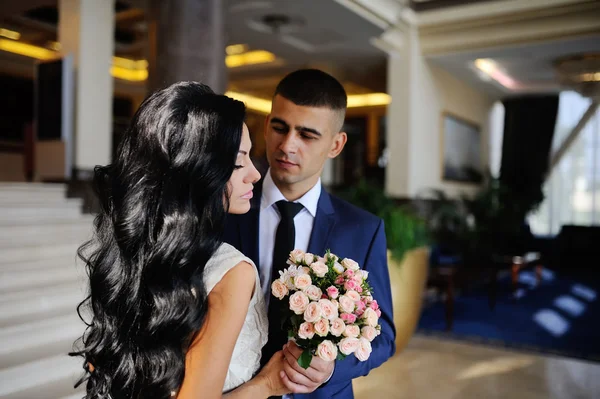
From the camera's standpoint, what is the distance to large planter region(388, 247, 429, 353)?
4.41 m

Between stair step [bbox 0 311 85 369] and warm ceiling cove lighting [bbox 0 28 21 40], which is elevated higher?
warm ceiling cove lighting [bbox 0 28 21 40]

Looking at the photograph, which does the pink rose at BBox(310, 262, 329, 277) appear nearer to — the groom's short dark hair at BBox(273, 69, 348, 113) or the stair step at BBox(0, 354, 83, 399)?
the groom's short dark hair at BBox(273, 69, 348, 113)

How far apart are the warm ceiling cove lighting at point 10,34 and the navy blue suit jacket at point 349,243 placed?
1040 centimetres

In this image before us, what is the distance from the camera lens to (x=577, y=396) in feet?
12.6

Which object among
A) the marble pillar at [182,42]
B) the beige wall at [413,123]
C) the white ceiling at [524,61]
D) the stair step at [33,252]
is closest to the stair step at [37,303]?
the stair step at [33,252]

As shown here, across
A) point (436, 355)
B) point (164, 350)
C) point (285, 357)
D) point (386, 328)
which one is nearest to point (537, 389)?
point (436, 355)

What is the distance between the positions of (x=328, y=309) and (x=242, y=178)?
13.4 inches

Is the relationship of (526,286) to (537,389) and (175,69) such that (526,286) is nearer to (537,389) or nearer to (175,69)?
(537,389)

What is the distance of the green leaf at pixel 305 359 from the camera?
1.09m

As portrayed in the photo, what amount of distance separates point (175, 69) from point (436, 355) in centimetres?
333

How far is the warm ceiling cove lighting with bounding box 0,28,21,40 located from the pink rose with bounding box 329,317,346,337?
1088cm

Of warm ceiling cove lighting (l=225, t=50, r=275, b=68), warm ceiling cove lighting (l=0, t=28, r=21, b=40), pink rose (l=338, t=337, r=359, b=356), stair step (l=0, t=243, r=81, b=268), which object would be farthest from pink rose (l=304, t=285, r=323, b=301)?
warm ceiling cove lighting (l=0, t=28, r=21, b=40)

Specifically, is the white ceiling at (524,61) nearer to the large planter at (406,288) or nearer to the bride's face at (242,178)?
the large planter at (406,288)

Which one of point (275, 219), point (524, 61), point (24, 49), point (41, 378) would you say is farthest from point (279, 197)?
point (24, 49)
